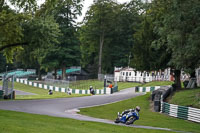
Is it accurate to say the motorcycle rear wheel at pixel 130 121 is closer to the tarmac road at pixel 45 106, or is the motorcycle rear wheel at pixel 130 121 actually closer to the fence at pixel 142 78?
the tarmac road at pixel 45 106

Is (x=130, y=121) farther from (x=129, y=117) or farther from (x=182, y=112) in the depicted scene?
(x=182, y=112)

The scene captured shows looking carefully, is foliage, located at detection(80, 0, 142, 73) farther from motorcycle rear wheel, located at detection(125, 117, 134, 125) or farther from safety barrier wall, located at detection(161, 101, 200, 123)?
motorcycle rear wheel, located at detection(125, 117, 134, 125)

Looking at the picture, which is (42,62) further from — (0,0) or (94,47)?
(0,0)

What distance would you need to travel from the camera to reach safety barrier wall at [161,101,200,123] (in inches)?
903

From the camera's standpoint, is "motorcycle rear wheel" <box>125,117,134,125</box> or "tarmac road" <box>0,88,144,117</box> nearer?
"motorcycle rear wheel" <box>125,117,134,125</box>

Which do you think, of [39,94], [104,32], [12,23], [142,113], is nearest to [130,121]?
[142,113]

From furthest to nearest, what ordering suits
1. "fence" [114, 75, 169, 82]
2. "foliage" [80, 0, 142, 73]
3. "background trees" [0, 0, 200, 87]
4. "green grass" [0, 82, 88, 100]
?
"foliage" [80, 0, 142, 73], "fence" [114, 75, 169, 82], "green grass" [0, 82, 88, 100], "background trees" [0, 0, 200, 87]

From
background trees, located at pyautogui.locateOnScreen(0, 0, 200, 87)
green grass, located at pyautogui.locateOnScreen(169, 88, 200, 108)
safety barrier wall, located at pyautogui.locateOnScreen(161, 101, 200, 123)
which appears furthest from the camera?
green grass, located at pyautogui.locateOnScreen(169, 88, 200, 108)

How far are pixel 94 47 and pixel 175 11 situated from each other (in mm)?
56920

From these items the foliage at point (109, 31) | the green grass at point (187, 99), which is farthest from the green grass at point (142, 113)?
Result: the foliage at point (109, 31)

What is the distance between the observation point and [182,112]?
2431 cm

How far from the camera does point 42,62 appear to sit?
66.2m

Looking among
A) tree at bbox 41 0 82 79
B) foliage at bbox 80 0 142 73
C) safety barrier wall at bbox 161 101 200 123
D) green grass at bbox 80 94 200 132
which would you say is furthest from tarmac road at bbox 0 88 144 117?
foliage at bbox 80 0 142 73

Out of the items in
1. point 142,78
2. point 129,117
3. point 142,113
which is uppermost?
point 142,78
